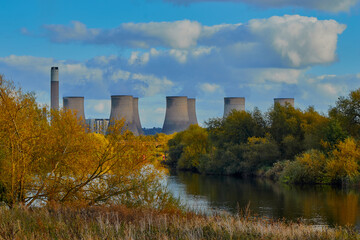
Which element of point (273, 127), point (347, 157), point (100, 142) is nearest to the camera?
point (100, 142)

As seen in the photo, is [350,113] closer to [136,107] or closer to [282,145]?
[282,145]

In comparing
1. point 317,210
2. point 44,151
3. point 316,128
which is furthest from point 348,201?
point 44,151

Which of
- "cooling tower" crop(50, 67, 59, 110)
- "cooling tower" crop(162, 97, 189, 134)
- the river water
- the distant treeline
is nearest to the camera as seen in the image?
the river water

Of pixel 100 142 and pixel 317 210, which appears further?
pixel 317 210

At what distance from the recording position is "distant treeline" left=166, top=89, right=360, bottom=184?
31.3 metres

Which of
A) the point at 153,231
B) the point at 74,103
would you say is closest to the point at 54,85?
the point at 74,103

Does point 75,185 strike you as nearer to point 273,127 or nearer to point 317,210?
point 317,210

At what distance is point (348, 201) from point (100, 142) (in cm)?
1437

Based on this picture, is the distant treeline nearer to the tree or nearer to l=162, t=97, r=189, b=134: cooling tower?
the tree

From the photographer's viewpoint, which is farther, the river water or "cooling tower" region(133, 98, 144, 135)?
"cooling tower" region(133, 98, 144, 135)

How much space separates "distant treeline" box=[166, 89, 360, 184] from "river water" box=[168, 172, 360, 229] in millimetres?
1697

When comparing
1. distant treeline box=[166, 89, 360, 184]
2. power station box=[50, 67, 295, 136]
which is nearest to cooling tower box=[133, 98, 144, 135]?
power station box=[50, 67, 295, 136]

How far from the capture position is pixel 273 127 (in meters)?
40.5

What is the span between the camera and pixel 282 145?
39.2 meters
